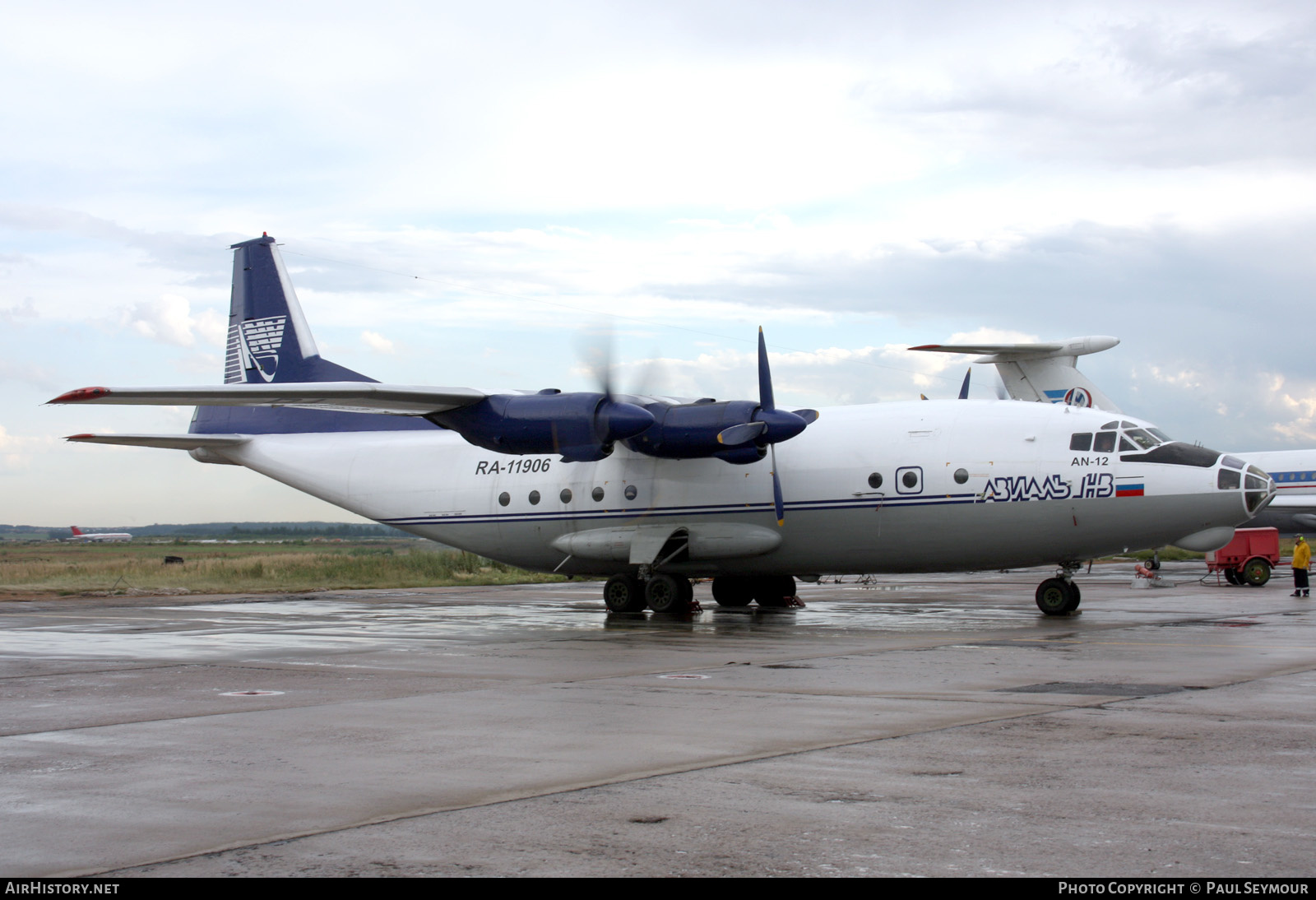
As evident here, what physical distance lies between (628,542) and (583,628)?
3437 millimetres

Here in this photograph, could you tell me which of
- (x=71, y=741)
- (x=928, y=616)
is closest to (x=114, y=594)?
(x=928, y=616)

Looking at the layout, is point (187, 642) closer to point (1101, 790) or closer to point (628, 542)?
point (628, 542)

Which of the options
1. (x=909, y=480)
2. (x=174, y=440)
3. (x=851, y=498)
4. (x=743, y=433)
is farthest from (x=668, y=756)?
(x=174, y=440)

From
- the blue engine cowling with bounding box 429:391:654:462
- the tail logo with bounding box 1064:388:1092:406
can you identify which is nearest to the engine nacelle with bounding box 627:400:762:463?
the blue engine cowling with bounding box 429:391:654:462

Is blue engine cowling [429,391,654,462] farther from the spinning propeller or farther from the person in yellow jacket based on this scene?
the person in yellow jacket

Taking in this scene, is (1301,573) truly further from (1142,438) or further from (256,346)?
Answer: (256,346)

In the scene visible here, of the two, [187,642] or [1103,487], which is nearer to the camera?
[187,642]

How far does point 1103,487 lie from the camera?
62.1 feet

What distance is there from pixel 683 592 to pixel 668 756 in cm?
1440

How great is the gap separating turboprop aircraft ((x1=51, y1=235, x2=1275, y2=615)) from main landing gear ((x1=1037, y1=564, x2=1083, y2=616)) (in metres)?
0.03

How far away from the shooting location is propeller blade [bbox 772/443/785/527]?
2086 centimetres

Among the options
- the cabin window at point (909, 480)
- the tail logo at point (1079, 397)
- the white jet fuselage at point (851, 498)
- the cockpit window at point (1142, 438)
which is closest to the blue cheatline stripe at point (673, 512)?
the white jet fuselage at point (851, 498)

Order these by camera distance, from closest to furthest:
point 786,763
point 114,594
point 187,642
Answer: point 786,763 < point 187,642 < point 114,594

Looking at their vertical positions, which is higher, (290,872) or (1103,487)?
(1103,487)
